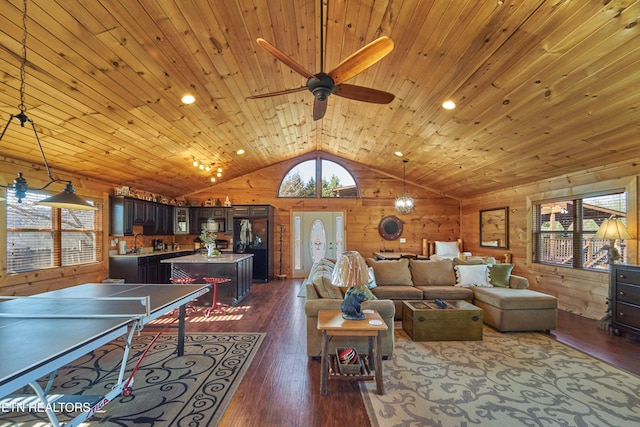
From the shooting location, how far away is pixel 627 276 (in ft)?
11.8

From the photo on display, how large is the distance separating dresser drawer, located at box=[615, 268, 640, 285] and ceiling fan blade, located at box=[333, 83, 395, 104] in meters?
3.77

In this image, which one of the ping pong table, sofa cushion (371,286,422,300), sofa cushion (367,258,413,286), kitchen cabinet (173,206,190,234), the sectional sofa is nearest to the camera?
the ping pong table

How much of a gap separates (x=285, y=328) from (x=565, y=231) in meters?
5.06

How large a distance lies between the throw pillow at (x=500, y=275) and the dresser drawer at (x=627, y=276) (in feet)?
3.90

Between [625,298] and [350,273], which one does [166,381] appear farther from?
[625,298]

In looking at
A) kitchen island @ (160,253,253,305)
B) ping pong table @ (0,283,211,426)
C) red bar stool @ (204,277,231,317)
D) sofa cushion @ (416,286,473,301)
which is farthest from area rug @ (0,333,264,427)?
sofa cushion @ (416,286,473,301)

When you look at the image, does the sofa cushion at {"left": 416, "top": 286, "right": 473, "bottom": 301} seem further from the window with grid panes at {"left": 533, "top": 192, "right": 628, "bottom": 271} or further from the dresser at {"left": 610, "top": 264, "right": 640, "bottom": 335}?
the window with grid panes at {"left": 533, "top": 192, "right": 628, "bottom": 271}

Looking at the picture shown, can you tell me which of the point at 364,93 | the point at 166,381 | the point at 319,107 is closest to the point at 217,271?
the point at 166,381

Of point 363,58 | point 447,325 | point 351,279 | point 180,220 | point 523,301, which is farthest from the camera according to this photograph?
point 180,220

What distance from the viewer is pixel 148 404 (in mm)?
2287

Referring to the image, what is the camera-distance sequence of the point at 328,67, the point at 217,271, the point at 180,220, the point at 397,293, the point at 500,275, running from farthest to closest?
the point at 180,220 < the point at 217,271 < the point at 500,275 < the point at 397,293 < the point at 328,67

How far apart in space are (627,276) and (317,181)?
6.38 m

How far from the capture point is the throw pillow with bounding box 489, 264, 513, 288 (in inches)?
178

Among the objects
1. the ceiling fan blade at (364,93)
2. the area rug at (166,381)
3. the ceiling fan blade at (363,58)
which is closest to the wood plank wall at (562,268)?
the ceiling fan blade at (364,93)
